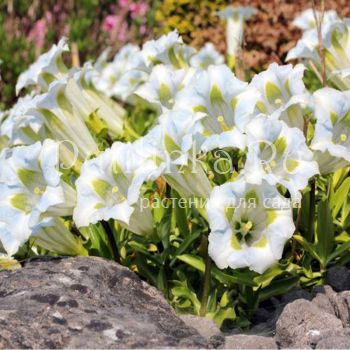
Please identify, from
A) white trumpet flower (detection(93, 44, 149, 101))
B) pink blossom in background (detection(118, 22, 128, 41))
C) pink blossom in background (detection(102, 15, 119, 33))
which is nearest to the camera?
white trumpet flower (detection(93, 44, 149, 101))

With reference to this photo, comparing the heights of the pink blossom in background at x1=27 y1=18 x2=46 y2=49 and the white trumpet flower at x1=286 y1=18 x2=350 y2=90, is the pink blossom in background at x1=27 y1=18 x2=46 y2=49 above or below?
above

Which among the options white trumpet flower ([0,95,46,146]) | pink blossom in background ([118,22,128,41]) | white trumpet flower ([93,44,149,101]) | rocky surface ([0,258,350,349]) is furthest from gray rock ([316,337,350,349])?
pink blossom in background ([118,22,128,41])

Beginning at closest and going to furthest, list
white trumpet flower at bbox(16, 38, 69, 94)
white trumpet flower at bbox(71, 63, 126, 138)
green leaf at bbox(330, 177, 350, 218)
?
1. green leaf at bbox(330, 177, 350, 218)
2. white trumpet flower at bbox(16, 38, 69, 94)
3. white trumpet flower at bbox(71, 63, 126, 138)

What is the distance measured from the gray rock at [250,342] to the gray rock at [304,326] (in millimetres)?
32

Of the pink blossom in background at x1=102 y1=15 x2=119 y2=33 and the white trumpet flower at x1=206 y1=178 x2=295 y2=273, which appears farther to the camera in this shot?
the pink blossom in background at x1=102 y1=15 x2=119 y2=33

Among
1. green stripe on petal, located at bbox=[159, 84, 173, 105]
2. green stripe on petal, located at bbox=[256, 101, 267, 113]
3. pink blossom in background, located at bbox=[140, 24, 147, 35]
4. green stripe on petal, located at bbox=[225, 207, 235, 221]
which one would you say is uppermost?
pink blossom in background, located at bbox=[140, 24, 147, 35]

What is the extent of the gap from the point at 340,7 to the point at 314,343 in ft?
12.3

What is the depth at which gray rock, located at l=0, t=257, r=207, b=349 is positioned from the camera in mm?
1981

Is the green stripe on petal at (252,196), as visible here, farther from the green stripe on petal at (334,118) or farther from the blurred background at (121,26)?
the blurred background at (121,26)

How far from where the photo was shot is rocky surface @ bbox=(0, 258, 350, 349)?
6.54 ft

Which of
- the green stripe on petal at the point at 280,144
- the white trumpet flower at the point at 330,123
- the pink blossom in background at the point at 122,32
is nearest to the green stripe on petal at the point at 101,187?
the green stripe on petal at the point at 280,144

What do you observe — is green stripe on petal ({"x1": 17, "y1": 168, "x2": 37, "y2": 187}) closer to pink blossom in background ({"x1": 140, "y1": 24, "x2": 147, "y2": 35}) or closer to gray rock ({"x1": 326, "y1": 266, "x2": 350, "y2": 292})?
gray rock ({"x1": 326, "y1": 266, "x2": 350, "y2": 292})

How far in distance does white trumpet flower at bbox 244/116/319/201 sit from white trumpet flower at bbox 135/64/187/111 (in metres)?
0.74

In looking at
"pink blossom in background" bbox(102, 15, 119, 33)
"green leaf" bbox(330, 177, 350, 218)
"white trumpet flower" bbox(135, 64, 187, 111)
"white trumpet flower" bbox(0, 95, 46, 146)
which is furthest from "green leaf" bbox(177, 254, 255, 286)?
"pink blossom in background" bbox(102, 15, 119, 33)
